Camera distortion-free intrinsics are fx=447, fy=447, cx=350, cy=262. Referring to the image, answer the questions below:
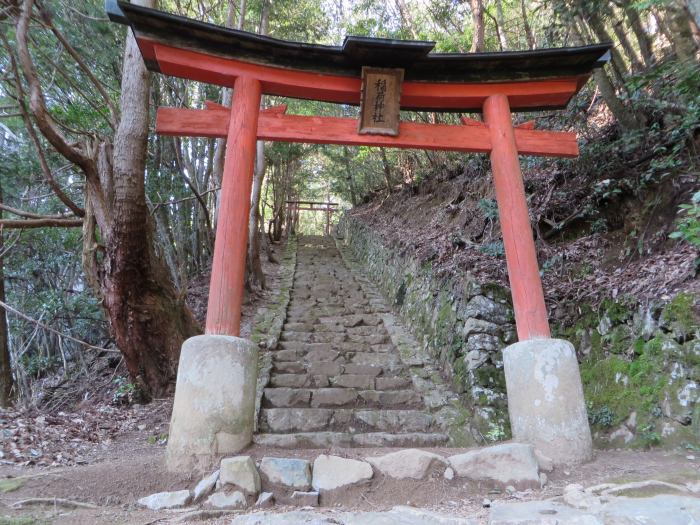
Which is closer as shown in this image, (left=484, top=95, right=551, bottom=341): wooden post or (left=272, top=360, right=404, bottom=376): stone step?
(left=484, top=95, right=551, bottom=341): wooden post

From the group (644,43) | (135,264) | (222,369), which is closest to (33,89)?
(135,264)

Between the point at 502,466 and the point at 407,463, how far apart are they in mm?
653

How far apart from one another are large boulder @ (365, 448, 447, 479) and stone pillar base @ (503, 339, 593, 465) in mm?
777

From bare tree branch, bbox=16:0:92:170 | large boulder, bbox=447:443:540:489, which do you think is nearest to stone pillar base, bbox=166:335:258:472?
large boulder, bbox=447:443:540:489

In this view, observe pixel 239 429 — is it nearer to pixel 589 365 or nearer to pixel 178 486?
pixel 178 486

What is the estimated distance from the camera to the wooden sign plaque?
4.17 m

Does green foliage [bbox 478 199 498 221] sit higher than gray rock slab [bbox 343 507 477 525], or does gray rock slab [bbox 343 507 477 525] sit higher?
green foliage [bbox 478 199 498 221]

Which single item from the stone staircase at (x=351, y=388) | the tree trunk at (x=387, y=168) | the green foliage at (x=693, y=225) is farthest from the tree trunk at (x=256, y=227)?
the green foliage at (x=693, y=225)

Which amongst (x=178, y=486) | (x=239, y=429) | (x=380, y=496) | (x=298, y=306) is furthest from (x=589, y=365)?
(x=298, y=306)

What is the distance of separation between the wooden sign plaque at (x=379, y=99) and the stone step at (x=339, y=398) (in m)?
2.72

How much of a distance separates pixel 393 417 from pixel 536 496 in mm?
1817

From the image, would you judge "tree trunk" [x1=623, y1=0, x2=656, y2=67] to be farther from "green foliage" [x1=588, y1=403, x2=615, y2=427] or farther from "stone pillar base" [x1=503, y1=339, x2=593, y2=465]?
"stone pillar base" [x1=503, y1=339, x2=593, y2=465]

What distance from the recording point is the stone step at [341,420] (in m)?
4.33

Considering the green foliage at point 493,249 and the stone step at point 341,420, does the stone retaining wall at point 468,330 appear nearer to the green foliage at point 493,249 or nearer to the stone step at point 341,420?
the stone step at point 341,420
